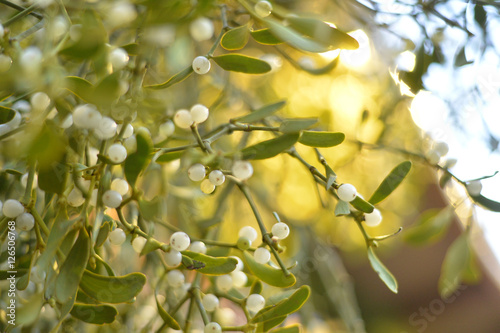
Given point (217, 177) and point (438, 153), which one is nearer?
point (217, 177)

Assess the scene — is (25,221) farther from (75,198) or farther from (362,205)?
(362,205)

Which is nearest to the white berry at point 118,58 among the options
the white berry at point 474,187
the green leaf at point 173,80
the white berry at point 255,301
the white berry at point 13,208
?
the green leaf at point 173,80

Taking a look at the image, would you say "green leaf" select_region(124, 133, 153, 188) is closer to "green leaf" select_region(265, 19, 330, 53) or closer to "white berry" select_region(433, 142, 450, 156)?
"green leaf" select_region(265, 19, 330, 53)

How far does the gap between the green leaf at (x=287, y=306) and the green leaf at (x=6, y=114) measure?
258 millimetres

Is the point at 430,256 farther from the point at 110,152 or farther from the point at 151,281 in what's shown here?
the point at 110,152

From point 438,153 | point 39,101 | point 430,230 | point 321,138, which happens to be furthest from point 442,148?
point 39,101

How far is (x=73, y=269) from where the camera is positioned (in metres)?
0.31

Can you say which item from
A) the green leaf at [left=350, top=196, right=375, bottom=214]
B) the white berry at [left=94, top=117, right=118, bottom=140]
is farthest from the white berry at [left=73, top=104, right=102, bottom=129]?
the green leaf at [left=350, top=196, right=375, bottom=214]

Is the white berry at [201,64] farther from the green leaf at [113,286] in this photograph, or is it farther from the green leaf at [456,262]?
the green leaf at [456,262]

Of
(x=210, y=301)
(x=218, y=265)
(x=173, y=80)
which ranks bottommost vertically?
(x=210, y=301)

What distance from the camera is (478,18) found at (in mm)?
490

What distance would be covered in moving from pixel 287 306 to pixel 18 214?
230 millimetres

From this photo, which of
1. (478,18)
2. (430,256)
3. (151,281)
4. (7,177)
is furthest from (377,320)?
(7,177)

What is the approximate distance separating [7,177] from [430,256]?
4.20 ft
